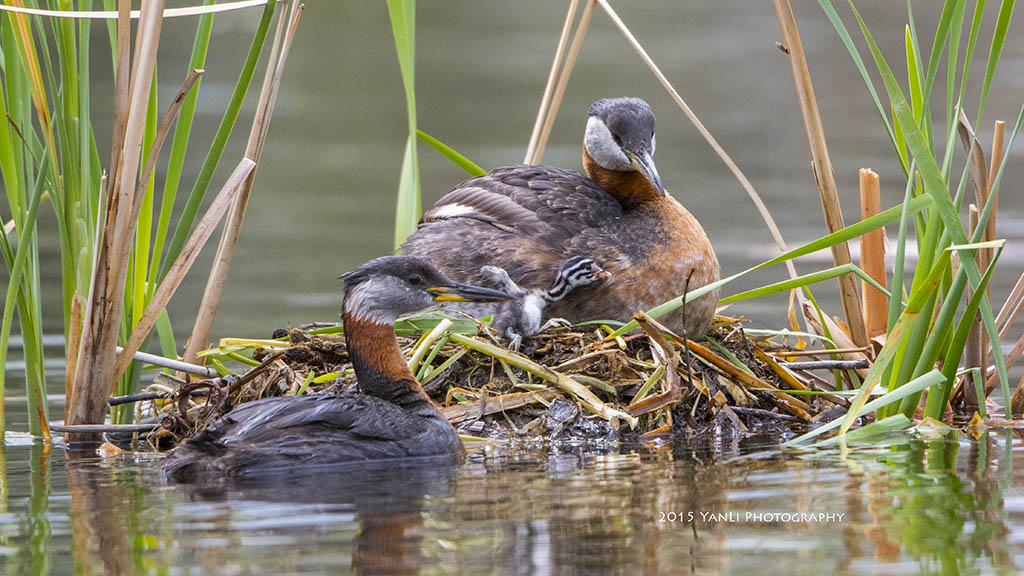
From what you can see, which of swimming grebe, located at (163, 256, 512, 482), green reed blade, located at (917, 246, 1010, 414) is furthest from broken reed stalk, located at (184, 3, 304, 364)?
green reed blade, located at (917, 246, 1010, 414)

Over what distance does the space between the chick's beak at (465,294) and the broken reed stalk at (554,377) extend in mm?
156

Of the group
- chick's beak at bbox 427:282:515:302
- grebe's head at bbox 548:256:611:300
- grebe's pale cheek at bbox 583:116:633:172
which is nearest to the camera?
chick's beak at bbox 427:282:515:302

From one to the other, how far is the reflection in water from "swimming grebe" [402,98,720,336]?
4.25 feet

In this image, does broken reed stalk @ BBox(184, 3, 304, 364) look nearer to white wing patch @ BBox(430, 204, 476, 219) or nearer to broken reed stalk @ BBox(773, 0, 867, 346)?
white wing patch @ BBox(430, 204, 476, 219)

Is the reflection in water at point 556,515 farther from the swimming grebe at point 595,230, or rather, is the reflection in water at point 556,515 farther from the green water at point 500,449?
the swimming grebe at point 595,230

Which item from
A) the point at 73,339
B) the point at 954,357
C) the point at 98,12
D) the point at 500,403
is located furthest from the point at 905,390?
the point at 73,339

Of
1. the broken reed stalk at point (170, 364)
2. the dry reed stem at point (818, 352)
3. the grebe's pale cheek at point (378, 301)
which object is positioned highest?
the grebe's pale cheek at point (378, 301)

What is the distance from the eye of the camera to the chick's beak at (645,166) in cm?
629

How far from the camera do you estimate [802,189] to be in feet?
40.8

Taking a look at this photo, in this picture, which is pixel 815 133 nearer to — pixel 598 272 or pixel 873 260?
pixel 873 260

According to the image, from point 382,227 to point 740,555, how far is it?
333 inches

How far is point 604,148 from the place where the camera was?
6.70 metres

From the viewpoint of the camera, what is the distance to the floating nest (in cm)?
541

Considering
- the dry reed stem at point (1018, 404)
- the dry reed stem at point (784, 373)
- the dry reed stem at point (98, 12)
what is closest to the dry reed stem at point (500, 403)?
the dry reed stem at point (784, 373)
